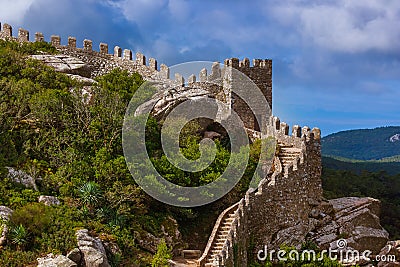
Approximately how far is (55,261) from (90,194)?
4.71 meters

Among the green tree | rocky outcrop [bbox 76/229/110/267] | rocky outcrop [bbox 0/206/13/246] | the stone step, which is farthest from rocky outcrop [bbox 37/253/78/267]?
the stone step

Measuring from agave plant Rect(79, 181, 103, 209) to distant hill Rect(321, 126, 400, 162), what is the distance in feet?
256

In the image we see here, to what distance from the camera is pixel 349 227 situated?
26.2 m

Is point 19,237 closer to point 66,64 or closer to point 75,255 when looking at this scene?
point 75,255

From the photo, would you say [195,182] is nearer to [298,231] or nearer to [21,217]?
[298,231]

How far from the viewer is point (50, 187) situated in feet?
77.8

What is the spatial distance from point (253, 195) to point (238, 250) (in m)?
2.45

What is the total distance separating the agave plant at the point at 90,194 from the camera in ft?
76.2

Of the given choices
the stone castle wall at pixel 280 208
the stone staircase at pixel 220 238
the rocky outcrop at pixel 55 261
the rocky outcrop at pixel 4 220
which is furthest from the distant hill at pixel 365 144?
the rocky outcrop at pixel 55 261

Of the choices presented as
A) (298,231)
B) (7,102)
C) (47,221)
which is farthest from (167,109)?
(47,221)

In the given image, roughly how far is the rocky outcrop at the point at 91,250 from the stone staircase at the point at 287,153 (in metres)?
9.80

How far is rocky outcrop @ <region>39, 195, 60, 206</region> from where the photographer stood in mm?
22031

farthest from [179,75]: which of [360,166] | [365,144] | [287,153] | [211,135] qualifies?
[365,144]

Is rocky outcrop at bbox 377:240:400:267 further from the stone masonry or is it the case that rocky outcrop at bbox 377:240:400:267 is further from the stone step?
the stone step
